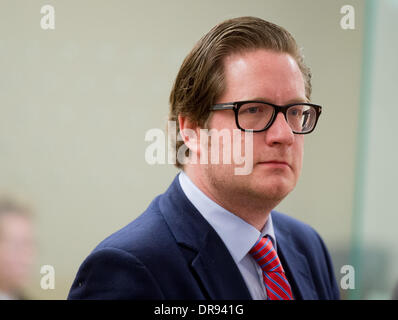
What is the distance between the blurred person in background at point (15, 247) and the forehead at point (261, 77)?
119 cm

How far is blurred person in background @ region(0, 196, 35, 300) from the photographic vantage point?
175cm

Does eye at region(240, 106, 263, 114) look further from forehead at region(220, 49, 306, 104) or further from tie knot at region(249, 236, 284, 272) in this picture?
tie knot at region(249, 236, 284, 272)

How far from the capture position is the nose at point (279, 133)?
0.98 meters

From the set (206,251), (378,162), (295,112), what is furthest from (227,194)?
(378,162)

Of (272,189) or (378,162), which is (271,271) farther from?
(378,162)

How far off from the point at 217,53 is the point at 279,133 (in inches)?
10.1

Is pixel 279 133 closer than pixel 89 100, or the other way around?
pixel 279 133

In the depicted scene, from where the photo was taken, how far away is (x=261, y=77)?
996 millimetres

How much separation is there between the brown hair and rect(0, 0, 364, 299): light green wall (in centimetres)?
77

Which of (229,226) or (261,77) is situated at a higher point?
(261,77)

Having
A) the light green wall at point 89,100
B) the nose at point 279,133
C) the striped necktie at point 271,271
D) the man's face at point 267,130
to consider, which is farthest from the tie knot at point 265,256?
the light green wall at point 89,100
